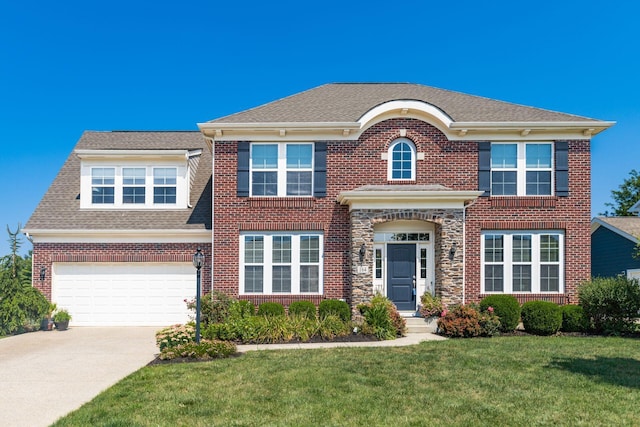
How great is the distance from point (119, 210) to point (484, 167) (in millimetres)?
11850

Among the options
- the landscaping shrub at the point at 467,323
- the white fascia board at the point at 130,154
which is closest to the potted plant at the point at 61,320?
the white fascia board at the point at 130,154

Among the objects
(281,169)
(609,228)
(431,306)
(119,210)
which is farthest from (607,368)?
(119,210)

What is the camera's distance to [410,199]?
14344 mm

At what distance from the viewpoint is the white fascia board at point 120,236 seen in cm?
1625

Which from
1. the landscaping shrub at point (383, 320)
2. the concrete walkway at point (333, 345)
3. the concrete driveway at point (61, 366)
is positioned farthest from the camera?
the landscaping shrub at point (383, 320)

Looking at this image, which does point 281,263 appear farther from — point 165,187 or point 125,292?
point 125,292

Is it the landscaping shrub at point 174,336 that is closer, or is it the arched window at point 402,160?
the landscaping shrub at point 174,336

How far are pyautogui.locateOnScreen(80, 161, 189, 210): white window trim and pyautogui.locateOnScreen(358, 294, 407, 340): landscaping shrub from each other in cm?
749

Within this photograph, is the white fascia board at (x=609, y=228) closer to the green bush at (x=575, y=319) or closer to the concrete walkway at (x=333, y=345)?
the green bush at (x=575, y=319)

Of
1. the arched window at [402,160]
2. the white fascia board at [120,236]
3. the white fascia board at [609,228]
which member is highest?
the arched window at [402,160]

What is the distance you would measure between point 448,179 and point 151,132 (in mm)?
11643

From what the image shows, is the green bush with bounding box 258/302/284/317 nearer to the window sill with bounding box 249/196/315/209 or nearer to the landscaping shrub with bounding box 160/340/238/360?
the window sill with bounding box 249/196/315/209

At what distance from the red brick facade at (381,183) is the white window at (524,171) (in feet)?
1.04

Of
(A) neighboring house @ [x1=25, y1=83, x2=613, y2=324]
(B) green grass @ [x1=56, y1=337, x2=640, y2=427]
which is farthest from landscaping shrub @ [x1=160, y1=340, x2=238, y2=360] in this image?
(A) neighboring house @ [x1=25, y1=83, x2=613, y2=324]
